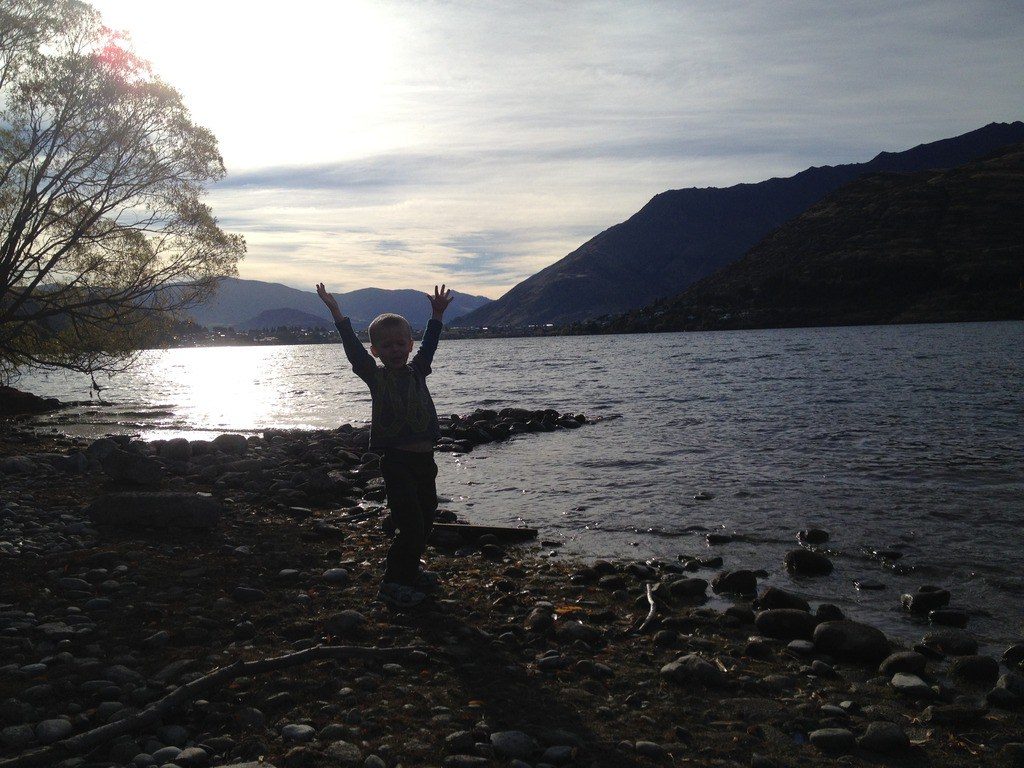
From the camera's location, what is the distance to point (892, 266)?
156750 millimetres

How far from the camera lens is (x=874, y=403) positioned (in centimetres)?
3011

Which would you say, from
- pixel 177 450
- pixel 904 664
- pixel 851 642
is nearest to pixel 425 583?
pixel 851 642

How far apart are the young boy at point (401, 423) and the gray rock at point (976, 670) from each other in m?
5.31

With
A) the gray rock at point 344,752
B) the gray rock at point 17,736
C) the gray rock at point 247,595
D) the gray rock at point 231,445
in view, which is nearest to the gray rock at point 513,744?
the gray rock at point 344,752

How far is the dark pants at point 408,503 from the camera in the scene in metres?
7.82

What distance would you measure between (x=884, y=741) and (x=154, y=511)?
980cm

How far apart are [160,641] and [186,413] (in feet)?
123

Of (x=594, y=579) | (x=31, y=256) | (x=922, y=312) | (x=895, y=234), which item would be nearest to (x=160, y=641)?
(x=594, y=579)

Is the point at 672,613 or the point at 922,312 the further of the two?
the point at 922,312

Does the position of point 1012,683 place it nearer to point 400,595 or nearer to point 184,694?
point 400,595

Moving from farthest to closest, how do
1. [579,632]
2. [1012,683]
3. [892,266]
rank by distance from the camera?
[892,266] < [579,632] < [1012,683]

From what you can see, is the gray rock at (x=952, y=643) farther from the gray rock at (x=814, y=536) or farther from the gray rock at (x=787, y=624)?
the gray rock at (x=814, y=536)

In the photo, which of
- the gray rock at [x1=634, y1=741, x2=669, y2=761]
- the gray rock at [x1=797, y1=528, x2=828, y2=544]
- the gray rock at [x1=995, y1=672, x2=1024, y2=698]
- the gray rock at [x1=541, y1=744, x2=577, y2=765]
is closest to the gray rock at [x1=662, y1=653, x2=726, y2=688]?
the gray rock at [x1=634, y1=741, x2=669, y2=761]

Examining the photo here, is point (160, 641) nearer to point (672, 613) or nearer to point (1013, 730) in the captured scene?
point (672, 613)
